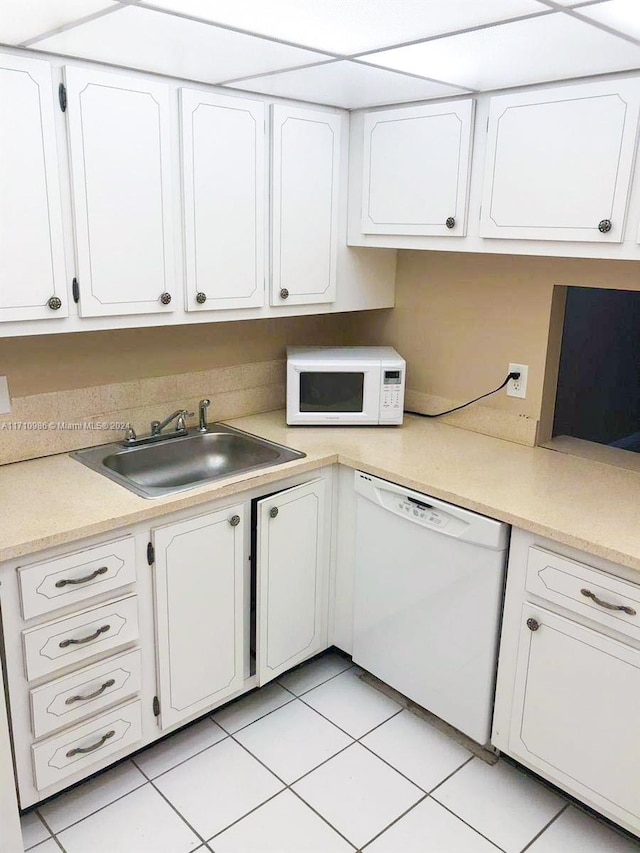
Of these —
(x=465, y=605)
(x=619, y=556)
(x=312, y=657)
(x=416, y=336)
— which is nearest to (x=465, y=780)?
(x=465, y=605)

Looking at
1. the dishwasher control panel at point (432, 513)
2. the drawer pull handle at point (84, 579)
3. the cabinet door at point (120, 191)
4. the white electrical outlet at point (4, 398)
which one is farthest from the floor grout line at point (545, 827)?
the white electrical outlet at point (4, 398)

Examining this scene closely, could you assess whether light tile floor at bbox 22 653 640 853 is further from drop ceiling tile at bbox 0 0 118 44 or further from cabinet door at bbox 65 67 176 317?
drop ceiling tile at bbox 0 0 118 44

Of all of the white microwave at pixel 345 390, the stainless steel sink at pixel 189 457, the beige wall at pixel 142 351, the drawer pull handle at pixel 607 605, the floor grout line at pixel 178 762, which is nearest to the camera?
the drawer pull handle at pixel 607 605

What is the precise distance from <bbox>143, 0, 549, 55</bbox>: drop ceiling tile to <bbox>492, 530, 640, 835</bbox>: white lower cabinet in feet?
A: 4.17

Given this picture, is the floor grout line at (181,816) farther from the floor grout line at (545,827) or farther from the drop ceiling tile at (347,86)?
the drop ceiling tile at (347,86)

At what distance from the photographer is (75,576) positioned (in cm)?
184

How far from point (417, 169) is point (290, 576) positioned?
1.44 meters

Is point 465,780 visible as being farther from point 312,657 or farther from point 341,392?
point 341,392

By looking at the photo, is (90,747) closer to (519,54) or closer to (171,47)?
(171,47)

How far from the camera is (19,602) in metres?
1.75

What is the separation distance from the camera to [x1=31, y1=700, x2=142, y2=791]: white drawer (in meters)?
1.89

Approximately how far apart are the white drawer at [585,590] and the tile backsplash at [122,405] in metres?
1.36

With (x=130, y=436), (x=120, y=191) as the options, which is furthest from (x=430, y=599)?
(x=120, y=191)

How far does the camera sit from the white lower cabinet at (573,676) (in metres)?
1.77
